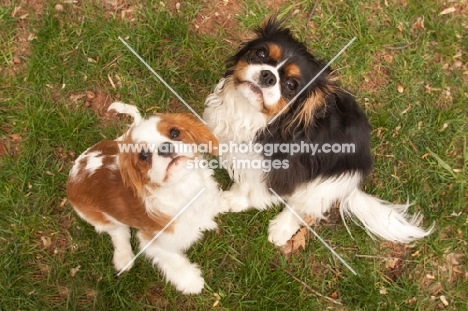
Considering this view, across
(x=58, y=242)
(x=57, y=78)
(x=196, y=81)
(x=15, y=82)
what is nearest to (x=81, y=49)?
(x=57, y=78)

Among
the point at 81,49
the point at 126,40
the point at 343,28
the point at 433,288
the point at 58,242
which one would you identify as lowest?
the point at 58,242

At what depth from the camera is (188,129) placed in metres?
2.39

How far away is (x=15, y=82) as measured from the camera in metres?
3.70

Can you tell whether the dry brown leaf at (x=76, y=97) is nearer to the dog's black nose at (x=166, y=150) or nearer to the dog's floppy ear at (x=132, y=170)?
the dog's floppy ear at (x=132, y=170)

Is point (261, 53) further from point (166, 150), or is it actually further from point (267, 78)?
point (166, 150)

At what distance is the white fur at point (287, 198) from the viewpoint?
2869mm

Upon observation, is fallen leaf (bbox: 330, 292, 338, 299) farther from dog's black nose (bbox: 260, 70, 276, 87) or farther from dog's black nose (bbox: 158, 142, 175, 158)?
dog's black nose (bbox: 158, 142, 175, 158)

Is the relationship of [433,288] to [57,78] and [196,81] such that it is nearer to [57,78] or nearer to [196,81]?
[196,81]

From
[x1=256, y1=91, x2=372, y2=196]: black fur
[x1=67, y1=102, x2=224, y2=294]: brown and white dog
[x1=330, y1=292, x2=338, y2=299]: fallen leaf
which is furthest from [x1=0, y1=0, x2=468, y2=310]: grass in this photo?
[x1=256, y1=91, x2=372, y2=196]: black fur

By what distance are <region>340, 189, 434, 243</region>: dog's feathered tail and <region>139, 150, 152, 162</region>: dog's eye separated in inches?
63.1

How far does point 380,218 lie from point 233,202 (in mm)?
1135

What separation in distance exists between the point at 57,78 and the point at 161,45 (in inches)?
38.3

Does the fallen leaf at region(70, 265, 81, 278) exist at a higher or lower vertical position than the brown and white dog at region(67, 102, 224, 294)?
lower

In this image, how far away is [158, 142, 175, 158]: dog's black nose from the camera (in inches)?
85.8
